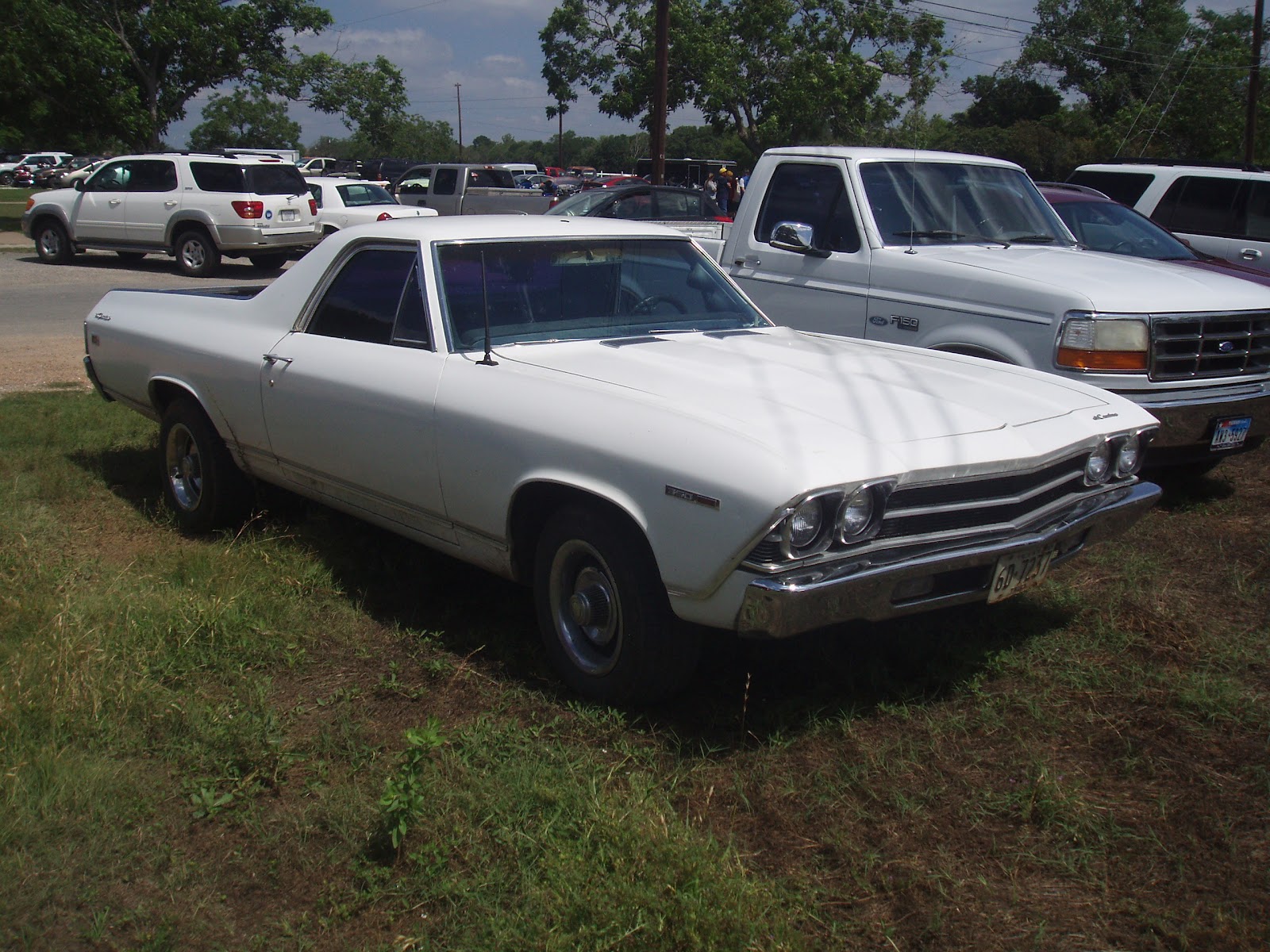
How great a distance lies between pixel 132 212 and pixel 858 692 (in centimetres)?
1744

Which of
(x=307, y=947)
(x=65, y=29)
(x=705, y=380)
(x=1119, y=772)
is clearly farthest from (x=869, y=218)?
(x=65, y=29)

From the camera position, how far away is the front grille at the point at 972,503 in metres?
3.38

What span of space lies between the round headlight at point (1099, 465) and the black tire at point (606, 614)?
1503mm

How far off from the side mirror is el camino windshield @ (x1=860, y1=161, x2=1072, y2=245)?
15.4 inches

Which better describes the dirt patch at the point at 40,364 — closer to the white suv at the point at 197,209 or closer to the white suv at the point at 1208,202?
the white suv at the point at 197,209

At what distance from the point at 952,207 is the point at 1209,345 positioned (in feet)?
5.56

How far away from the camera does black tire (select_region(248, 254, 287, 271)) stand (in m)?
18.7

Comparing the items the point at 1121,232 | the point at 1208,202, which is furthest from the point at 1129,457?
the point at 1208,202

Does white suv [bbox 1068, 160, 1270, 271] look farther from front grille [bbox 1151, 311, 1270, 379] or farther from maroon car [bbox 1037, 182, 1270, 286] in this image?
front grille [bbox 1151, 311, 1270, 379]

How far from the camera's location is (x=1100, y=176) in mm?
11719

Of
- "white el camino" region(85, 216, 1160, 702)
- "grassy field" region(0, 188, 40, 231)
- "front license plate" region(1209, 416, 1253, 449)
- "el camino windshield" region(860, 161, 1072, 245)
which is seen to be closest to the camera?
"white el camino" region(85, 216, 1160, 702)

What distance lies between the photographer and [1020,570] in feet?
12.0

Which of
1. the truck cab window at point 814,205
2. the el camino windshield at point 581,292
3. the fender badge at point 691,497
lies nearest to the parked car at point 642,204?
the truck cab window at point 814,205

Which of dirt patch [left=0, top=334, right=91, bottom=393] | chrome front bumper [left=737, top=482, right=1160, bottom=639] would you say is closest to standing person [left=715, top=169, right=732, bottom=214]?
dirt patch [left=0, top=334, right=91, bottom=393]
